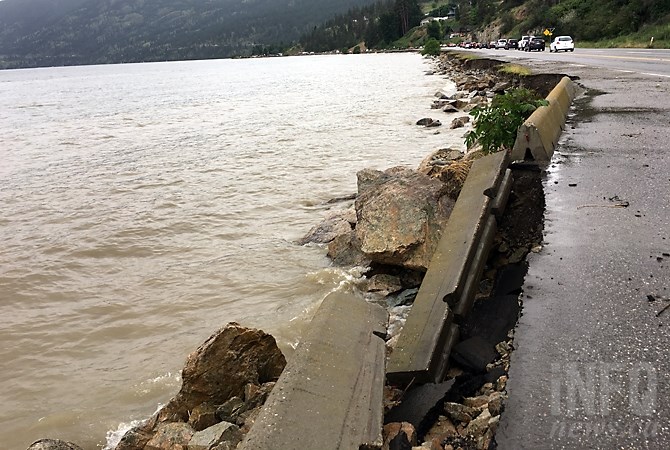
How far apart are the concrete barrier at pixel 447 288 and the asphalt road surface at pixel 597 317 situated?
1.65 ft

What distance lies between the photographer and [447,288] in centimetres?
389

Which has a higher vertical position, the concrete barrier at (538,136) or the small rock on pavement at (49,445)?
the concrete barrier at (538,136)

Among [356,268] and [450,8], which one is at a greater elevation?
[450,8]

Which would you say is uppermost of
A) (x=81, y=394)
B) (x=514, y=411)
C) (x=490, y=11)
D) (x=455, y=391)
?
(x=490, y=11)

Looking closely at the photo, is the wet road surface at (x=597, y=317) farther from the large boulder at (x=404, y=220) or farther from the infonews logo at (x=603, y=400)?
the large boulder at (x=404, y=220)

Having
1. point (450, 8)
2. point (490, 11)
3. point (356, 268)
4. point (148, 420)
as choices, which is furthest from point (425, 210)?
point (450, 8)

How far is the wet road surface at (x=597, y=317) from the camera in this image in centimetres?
225

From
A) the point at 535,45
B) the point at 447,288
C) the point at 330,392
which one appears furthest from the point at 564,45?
the point at 330,392

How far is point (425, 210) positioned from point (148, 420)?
157 inches

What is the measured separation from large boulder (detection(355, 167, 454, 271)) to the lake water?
2.81ft

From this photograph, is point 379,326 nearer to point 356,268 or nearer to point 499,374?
point 499,374

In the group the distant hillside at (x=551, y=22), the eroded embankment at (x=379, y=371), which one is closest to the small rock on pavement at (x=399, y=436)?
the eroded embankment at (x=379, y=371)

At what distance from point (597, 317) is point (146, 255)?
787cm

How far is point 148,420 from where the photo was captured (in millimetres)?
4328
